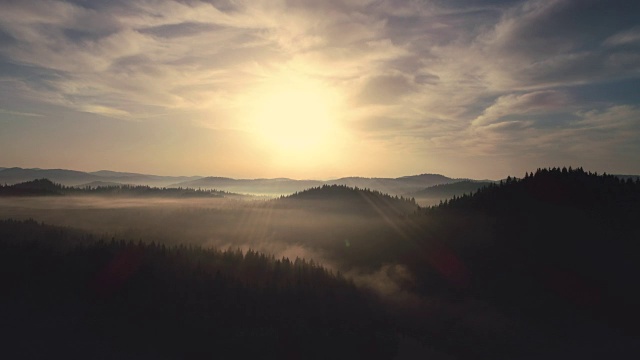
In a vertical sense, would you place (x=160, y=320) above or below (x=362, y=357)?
above

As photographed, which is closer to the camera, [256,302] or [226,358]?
[226,358]

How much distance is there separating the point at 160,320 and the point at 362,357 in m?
95.3

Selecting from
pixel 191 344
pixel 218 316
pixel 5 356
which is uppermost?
pixel 218 316

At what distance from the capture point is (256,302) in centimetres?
19662

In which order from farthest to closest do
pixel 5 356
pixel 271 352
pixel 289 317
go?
pixel 5 356 → pixel 289 317 → pixel 271 352

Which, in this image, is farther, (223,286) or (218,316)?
(223,286)

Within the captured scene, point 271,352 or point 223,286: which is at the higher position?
point 223,286

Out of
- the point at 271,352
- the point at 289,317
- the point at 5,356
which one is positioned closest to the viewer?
the point at 271,352

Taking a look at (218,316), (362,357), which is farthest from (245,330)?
(362,357)

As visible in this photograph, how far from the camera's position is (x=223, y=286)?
654 ft

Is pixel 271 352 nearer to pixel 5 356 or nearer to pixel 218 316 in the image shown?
pixel 218 316

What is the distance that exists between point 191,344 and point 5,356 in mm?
94330

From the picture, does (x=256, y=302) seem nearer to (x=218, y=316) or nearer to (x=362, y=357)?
(x=218, y=316)

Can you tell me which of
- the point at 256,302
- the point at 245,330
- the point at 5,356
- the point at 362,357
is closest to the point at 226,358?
the point at 245,330
